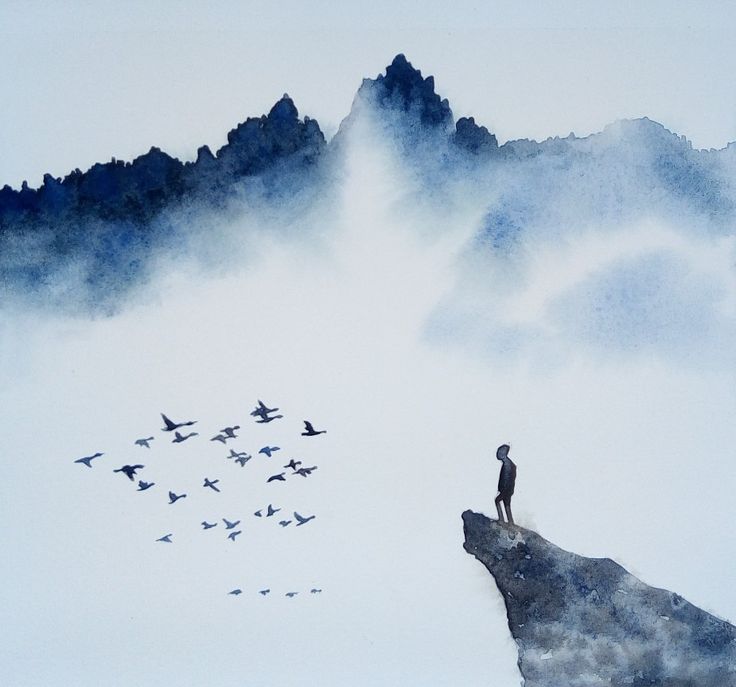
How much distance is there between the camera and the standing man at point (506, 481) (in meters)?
1.71

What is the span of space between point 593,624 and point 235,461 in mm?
940

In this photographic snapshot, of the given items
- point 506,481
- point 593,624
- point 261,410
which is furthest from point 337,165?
point 593,624

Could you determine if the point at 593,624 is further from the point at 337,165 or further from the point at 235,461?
the point at 337,165

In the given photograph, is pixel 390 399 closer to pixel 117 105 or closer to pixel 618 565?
pixel 618 565

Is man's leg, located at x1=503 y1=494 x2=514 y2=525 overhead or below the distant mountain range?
below

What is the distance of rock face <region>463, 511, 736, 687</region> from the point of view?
1.72 m

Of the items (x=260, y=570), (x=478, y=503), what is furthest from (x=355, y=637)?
(x=478, y=503)

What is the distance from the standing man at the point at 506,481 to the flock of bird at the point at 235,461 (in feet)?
1.47

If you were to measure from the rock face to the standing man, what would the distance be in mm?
34

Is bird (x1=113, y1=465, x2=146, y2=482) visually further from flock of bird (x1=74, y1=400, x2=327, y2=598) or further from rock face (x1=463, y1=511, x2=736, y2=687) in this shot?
rock face (x1=463, y1=511, x2=736, y2=687)

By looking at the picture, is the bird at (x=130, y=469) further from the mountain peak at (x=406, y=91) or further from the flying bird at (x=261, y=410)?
the mountain peak at (x=406, y=91)

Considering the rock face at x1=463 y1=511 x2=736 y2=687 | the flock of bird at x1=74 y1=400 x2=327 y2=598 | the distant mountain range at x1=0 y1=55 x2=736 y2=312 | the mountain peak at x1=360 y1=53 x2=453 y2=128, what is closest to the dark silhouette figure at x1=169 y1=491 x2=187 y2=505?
the flock of bird at x1=74 y1=400 x2=327 y2=598

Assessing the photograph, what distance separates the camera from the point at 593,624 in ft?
5.67

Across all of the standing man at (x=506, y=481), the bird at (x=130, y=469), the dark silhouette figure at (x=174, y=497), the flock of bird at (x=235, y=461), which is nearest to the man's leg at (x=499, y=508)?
the standing man at (x=506, y=481)
